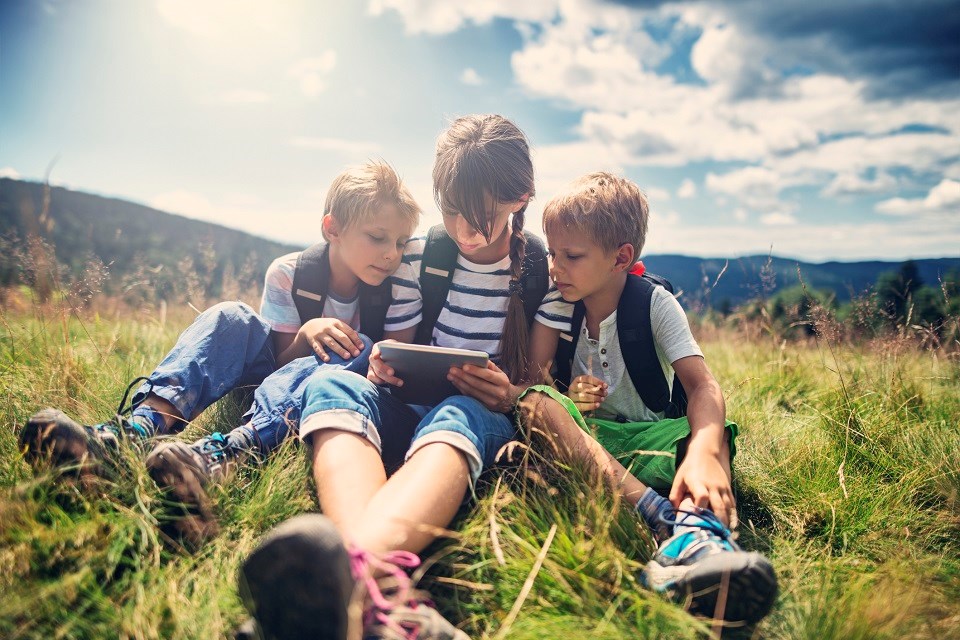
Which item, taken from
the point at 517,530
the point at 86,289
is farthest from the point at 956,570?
the point at 86,289

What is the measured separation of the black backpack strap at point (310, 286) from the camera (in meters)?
2.89

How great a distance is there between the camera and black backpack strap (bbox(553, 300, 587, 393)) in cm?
272

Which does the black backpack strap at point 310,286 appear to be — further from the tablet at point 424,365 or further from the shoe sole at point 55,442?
the shoe sole at point 55,442

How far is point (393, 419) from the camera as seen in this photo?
7.25 ft

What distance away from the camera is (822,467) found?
7.84 ft

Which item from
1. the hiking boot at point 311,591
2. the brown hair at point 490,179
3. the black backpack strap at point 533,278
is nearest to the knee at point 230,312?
the brown hair at point 490,179

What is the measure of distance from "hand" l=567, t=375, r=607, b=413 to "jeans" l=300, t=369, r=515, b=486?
1.16 feet

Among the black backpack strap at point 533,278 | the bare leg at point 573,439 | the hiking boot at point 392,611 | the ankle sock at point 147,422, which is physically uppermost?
the black backpack strap at point 533,278

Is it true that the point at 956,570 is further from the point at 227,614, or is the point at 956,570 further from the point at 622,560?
the point at 227,614

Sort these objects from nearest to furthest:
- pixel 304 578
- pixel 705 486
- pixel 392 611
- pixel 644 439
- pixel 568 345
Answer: pixel 304 578 → pixel 392 611 → pixel 705 486 → pixel 644 439 → pixel 568 345

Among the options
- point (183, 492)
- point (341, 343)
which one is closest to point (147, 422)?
point (183, 492)

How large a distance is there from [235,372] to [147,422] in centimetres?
45

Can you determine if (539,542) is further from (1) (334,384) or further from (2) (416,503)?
(1) (334,384)

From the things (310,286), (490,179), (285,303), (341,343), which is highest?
(490,179)
